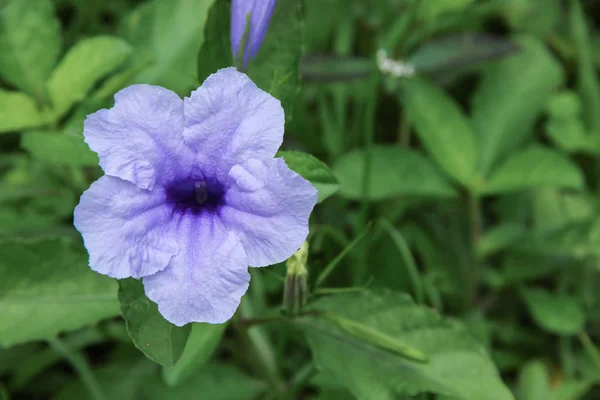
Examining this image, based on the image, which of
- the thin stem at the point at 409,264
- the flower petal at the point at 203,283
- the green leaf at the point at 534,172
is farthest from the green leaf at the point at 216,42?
the green leaf at the point at 534,172

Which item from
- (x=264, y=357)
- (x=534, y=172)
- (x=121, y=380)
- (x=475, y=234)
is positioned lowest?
(x=121, y=380)

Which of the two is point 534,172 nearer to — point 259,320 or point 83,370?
point 259,320

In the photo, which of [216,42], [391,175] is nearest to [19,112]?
[216,42]

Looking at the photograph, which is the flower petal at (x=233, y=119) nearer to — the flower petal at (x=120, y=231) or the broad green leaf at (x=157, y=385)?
the flower petal at (x=120, y=231)

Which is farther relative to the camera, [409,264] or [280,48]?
[409,264]

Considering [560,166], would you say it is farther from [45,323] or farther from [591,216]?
[45,323]

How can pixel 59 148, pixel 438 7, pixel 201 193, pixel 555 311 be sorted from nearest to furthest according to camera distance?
pixel 201 193 → pixel 59 148 → pixel 555 311 → pixel 438 7

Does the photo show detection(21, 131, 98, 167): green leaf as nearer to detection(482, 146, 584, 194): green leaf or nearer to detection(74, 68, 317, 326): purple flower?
detection(74, 68, 317, 326): purple flower
